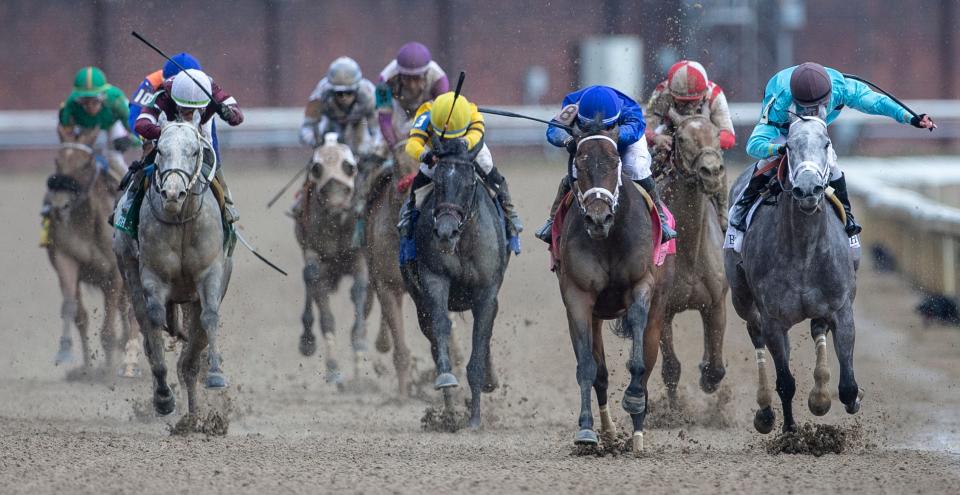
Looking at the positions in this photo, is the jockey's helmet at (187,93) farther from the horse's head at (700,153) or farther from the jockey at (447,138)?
the horse's head at (700,153)

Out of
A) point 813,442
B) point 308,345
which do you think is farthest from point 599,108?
point 308,345

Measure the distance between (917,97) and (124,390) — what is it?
75.1ft

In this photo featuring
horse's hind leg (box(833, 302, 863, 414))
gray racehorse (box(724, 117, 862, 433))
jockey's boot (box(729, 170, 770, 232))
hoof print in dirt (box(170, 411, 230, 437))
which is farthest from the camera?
hoof print in dirt (box(170, 411, 230, 437))

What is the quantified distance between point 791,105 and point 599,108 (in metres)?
1.24

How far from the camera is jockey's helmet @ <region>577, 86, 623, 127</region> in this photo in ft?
31.0

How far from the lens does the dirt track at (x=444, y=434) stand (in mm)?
8492

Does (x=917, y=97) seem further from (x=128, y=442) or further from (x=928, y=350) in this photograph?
(x=128, y=442)

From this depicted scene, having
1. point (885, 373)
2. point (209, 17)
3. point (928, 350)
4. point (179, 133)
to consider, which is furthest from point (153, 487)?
point (209, 17)

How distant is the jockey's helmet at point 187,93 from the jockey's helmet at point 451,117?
1.53m

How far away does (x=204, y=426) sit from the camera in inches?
419

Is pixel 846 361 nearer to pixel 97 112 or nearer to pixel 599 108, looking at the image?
pixel 599 108

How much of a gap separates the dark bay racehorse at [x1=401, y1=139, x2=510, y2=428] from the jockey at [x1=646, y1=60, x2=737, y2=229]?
1277 mm

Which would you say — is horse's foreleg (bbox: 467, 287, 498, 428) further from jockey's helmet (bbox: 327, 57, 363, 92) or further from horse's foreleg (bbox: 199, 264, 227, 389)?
jockey's helmet (bbox: 327, 57, 363, 92)

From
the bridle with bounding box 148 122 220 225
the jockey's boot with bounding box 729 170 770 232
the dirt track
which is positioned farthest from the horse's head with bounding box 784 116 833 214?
the bridle with bounding box 148 122 220 225
